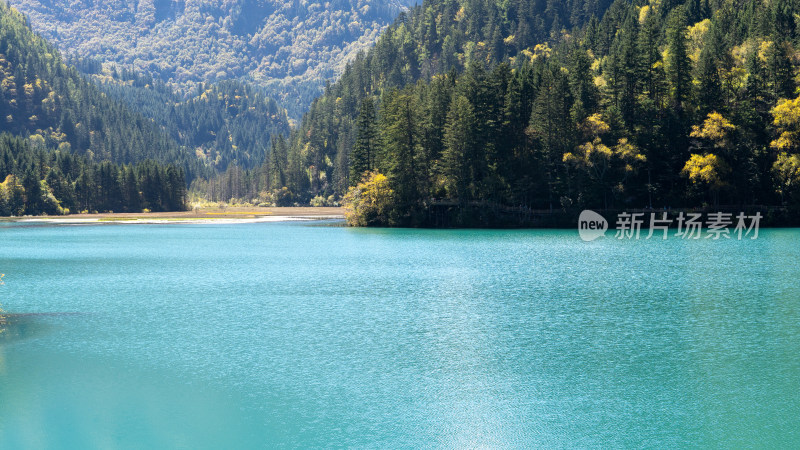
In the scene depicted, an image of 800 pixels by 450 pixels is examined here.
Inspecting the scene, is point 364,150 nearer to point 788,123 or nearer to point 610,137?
point 610,137

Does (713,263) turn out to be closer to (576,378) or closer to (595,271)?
(595,271)

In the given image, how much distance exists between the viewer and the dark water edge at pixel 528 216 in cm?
11056

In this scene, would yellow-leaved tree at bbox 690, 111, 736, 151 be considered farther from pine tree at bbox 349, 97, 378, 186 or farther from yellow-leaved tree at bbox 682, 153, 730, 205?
pine tree at bbox 349, 97, 378, 186

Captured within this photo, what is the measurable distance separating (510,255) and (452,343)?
43132mm

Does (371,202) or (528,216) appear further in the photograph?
(371,202)

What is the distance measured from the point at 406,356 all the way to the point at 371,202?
339ft

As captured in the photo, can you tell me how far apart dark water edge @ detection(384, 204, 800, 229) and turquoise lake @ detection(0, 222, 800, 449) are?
169 ft

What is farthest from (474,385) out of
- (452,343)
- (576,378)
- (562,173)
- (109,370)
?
(562,173)

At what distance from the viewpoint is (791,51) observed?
11900 centimetres

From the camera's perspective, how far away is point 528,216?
A: 406ft

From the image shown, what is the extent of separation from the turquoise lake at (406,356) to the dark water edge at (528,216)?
51.4 meters

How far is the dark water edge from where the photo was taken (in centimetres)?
11056

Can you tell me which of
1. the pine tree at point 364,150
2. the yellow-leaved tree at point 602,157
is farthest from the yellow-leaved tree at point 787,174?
the pine tree at point 364,150

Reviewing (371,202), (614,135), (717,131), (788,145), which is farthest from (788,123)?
(371,202)
